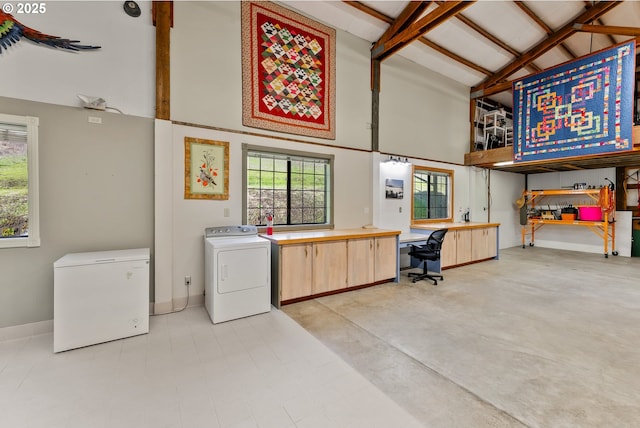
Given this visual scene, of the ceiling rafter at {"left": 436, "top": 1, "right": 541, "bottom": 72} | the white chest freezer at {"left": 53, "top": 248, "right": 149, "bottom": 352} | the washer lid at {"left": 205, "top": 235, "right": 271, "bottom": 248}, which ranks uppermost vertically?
the ceiling rafter at {"left": 436, "top": 1, "right": 541, "bottom": 72}

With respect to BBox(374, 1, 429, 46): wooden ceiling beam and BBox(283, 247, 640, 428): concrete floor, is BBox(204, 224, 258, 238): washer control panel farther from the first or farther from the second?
BBox(374, 1, 429, 46): wooden ceiling beam

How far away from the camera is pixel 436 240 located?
4.66 meters

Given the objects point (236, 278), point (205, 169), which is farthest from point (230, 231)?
point (205, 169)

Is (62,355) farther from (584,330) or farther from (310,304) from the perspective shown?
(584,330)

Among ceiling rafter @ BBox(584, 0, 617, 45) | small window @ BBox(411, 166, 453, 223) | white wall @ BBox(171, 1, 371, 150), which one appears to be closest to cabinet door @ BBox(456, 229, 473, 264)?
small window @ BBox(411, 166, 453, 223)

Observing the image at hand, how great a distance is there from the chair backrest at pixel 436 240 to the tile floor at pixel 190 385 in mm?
2927

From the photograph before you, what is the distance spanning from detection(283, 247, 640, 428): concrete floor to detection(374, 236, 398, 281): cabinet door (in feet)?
0.69

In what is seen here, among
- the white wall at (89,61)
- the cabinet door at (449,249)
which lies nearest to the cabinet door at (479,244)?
the cabinet door at (449,249)

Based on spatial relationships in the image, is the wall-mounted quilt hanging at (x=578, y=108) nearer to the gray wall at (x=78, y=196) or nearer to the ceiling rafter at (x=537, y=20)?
the ceiling rafter at (x=537, y=20)

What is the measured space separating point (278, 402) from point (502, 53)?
820 cm

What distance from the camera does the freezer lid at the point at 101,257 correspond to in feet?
8.05

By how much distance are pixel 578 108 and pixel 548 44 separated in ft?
5.96

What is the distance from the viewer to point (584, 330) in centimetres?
288

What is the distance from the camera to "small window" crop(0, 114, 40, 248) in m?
2.68
